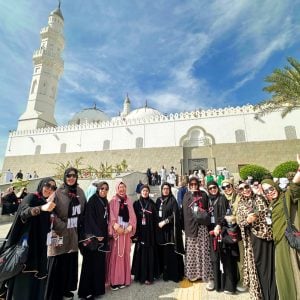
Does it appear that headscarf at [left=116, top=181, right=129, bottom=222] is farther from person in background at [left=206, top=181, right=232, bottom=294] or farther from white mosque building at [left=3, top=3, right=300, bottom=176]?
white mosque building at [left=3, top=3, right=300, bottom=176]

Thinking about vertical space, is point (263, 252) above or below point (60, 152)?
below

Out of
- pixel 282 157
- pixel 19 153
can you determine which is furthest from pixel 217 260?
pixel 19 153

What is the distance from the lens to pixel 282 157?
15492mm

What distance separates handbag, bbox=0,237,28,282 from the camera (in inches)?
82.0

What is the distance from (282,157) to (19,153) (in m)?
23.7

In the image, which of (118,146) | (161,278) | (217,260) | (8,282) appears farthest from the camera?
(118,146)

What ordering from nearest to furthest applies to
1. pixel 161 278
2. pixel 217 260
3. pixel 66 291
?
pixel 66 291, pixel 217 260, pixel 161 278

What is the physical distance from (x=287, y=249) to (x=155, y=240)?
1.85 meters

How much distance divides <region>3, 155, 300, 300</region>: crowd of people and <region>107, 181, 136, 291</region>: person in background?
0.01 metres

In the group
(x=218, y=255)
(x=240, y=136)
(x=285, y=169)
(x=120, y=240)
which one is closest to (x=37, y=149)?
(x=240, y=136)

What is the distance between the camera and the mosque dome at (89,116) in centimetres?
2738

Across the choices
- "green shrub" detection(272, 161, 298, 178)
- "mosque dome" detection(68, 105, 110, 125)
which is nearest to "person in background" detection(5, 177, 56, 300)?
"green shrub" detection(272, 161, 298, 178)

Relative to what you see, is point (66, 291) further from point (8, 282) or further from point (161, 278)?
point (161, 278)

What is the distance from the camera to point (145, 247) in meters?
3.42
